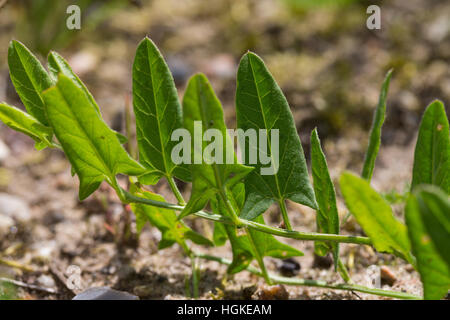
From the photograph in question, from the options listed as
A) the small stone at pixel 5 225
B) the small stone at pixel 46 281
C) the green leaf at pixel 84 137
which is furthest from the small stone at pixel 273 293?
the small stone at pixel 5 225

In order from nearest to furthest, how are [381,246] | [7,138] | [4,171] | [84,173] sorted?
[381,246]
[84,173]
[4,171]
[7,138]

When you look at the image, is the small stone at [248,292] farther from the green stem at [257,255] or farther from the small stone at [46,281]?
the small stone at [46,281]

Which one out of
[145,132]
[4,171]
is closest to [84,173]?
[145,132]

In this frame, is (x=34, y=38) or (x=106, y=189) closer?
(x=106, y=189)

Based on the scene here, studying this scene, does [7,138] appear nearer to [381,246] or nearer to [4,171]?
[4,171]

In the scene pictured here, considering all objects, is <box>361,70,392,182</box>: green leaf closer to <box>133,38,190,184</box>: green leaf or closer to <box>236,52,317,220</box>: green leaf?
<box>236,52,317,220</box>: green leaf

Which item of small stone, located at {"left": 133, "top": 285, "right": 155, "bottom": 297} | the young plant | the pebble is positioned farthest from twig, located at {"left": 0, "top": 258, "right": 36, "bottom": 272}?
the young plant
